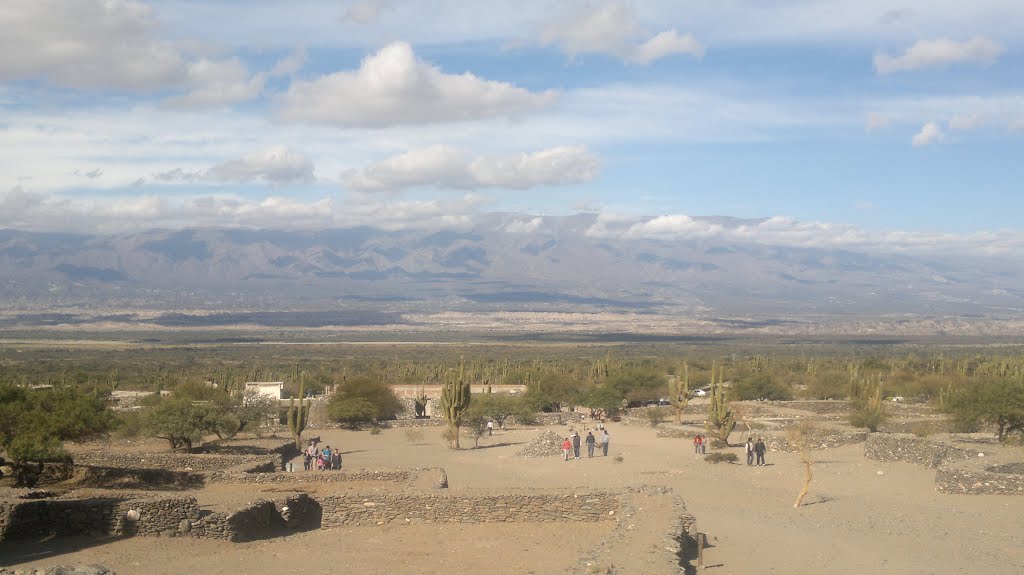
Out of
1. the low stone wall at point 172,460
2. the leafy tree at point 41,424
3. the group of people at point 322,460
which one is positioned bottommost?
the group of people at point 322,460

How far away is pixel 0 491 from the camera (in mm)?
20047

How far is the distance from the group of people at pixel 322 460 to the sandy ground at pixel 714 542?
408cm

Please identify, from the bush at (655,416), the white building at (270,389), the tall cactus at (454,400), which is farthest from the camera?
the white building at (270,389)

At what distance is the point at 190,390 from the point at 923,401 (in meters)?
41.9

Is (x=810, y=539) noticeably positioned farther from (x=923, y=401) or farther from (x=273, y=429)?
(x=923, y=401)

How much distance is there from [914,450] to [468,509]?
18.3 meters

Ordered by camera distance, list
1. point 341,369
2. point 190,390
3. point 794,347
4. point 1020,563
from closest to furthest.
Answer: point 1020,563, point 190,390, point 341,369, point 794,347

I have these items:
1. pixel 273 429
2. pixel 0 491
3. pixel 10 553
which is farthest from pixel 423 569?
pixel 273 429

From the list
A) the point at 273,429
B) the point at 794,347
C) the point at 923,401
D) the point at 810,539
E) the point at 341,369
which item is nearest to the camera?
the point at 810,539

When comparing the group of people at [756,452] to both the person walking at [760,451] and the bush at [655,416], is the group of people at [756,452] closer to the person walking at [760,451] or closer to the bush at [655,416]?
the person walking at [760,451]

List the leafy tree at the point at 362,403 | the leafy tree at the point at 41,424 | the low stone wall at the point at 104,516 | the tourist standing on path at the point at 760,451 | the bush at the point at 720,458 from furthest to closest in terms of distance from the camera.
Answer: the leafy tree at the point at 362,403
the bush at the point at 720,458
the tourist standing on path at the point at 760,451
the leafy tree at the point at 41,424
the low stone wall at the point at 104,516

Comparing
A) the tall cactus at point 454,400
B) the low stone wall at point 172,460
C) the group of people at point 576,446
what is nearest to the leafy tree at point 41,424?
the low stone wall at point 172,460

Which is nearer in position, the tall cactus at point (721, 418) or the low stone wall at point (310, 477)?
the low stone wall at point (310, 477)

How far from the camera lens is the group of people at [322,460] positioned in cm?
2908
